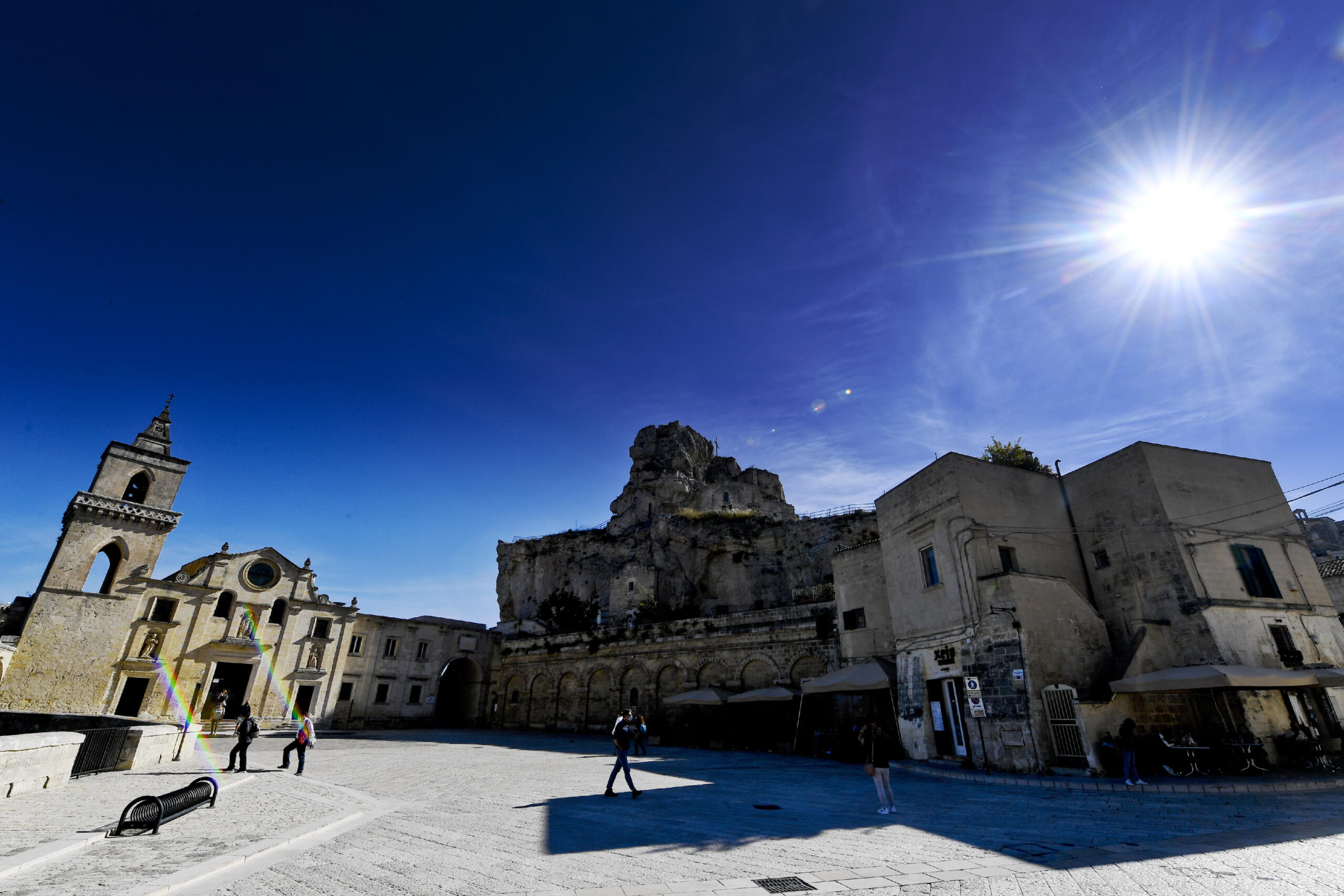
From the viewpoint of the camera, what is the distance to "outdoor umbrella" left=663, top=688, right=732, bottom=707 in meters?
23.2

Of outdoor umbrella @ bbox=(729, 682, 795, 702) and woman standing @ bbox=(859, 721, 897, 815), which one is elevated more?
outdoor umbrella @ bbox=(729, 682, 795, 702)

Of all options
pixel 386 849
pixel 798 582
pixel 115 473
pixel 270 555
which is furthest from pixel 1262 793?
pixel 115 473

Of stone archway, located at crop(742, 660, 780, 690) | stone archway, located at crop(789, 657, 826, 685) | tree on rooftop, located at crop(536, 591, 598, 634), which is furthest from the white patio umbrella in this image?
tree on rooftop, located at crop(536, 591, 598, 634)

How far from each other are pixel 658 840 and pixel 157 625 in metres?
35.4

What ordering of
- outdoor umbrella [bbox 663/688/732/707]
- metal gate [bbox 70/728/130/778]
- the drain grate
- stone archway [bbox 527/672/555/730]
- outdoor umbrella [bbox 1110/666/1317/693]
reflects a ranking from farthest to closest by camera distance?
stone archway [bbox 527/672/555/730]
outdoor umbrella [bbox 663/688/732/707]
outdoor umbrella [bbox 1110/666/1317/693]
metal gate [bbox 70/728/130/778]
the drain grate

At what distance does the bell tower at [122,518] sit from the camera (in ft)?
97.2

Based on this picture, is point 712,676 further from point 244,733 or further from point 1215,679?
point 244,733

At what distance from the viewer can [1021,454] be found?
76.8ft

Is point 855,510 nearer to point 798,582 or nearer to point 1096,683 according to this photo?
point 798,582

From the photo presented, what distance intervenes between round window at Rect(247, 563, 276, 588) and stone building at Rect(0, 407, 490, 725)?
0.07 m

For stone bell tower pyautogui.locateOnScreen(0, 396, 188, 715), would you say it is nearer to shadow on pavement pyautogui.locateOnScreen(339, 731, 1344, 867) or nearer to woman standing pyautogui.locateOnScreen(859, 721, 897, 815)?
shadow on pavement pyautogui.locateOnScreen(339, 731, 1344, 867)

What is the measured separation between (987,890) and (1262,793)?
9653 mm

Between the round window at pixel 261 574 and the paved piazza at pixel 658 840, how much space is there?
2472cm

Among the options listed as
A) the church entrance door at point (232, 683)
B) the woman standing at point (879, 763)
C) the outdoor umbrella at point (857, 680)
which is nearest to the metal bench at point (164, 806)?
the woman standing at point (879, 763)
